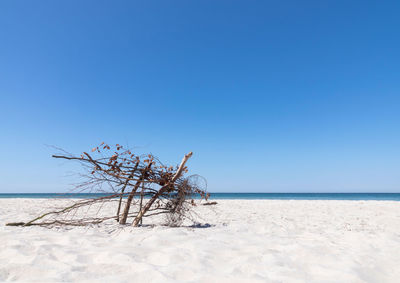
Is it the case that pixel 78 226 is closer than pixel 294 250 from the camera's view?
No

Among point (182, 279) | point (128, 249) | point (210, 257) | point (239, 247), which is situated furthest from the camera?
point (239, 247)

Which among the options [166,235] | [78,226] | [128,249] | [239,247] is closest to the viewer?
[128,249]

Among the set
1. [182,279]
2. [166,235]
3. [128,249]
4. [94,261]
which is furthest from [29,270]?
[166,235]

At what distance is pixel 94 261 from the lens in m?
2.19

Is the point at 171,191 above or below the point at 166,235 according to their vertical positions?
above

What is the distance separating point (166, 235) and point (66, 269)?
56.7 inches

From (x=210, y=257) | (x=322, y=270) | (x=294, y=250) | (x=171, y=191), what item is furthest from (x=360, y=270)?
(x=171, y=191)

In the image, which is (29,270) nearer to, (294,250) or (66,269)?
(66,269)

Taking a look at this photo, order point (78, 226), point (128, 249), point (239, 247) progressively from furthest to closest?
1. point (78, 226)
2. point (239, 247)
3. point (128, 249)

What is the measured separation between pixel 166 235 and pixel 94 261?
1.18 m

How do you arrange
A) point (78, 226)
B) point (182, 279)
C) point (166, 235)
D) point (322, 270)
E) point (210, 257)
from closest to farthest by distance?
point (182, 279) < point (322, 270) < point (210, 257) < point (166, 235) < point (78, 226)

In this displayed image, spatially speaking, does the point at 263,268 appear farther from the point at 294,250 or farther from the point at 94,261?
the point at 94,261

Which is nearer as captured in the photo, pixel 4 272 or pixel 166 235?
pixel 4 272

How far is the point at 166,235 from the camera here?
10.6ft
